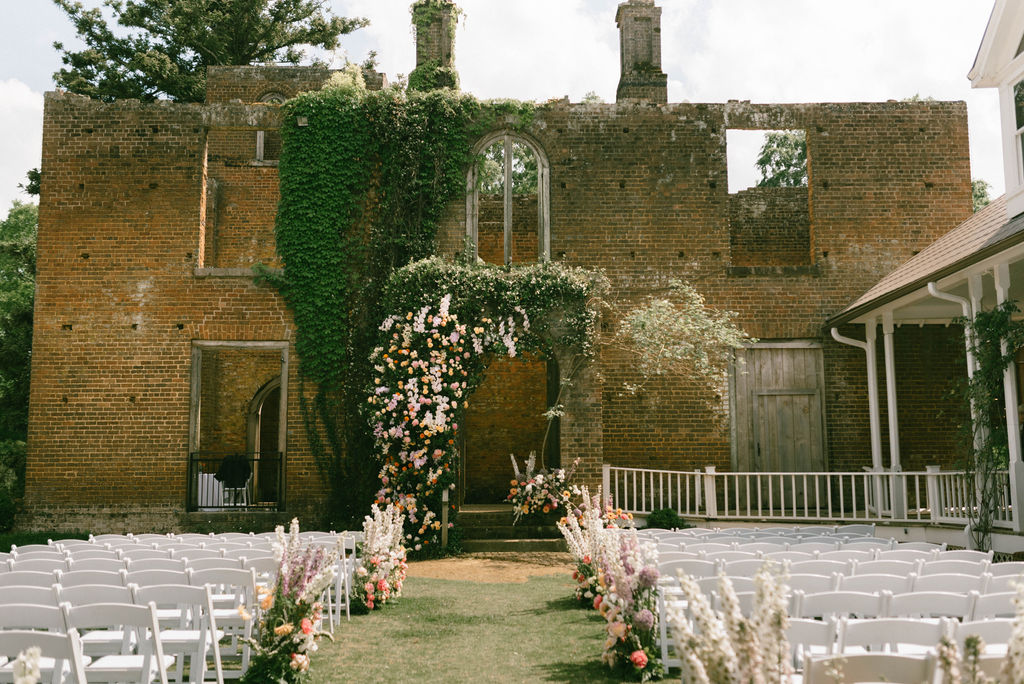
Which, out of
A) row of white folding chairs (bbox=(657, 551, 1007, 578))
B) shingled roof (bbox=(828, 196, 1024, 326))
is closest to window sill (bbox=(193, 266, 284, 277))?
shingled roof (bbox=(828, 196, 1024, 326))

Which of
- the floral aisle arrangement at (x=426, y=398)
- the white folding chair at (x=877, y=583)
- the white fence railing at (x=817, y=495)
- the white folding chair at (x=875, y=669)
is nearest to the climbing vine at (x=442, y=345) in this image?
the floral aisle arrangement at (x=426, y=398)

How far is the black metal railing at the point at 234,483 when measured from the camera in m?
14.3

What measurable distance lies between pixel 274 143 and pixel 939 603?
1883 centimetres

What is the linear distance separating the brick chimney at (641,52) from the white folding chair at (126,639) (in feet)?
45.3

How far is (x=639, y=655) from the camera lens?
5.84 metres

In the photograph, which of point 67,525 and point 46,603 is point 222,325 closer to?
point 67,525

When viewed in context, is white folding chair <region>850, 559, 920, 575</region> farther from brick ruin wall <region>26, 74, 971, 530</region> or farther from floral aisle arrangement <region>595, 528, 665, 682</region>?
brick ruin wall <region>26, 74, 971, 530</region>

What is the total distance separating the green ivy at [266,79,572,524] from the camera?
47.0 feet

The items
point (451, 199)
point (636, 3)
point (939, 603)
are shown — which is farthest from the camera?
point (636, 3)

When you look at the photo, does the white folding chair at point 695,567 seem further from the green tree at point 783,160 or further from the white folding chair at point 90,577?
the green tree at point 783,160

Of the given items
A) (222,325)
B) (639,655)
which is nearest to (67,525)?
(222,325)

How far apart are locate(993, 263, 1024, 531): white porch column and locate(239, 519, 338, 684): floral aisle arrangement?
25.7 ft

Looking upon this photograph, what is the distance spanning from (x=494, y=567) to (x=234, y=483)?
7.16 metres

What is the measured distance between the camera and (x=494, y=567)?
38.2 feet
